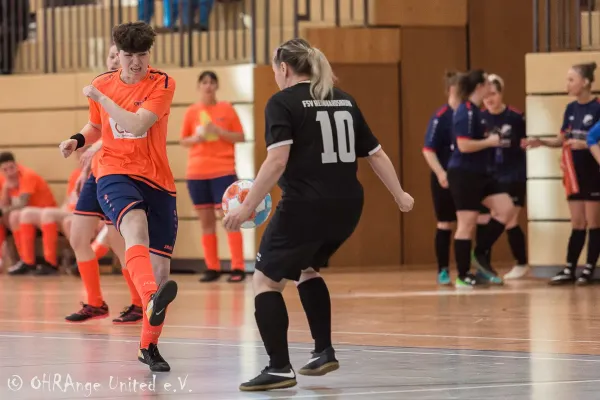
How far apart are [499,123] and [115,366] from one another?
272 inches

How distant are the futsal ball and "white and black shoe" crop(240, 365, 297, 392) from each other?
0.68 meters

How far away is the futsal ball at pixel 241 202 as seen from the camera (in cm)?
595

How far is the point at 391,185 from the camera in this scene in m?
5.94

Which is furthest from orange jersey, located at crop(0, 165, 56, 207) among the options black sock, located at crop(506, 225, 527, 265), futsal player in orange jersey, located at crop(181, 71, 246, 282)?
black sock, located at crop(506, 225, 527, 265)

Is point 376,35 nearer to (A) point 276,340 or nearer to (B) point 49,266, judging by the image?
(B) point 49,266

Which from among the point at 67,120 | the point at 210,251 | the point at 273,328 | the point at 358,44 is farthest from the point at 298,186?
the point at 67,120

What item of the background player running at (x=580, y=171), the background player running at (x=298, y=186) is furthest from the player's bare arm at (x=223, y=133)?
the background player running at (x=298, y=186)

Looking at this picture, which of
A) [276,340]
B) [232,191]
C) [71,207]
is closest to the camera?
[276,340]

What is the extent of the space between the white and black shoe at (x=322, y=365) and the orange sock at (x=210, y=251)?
7310mm

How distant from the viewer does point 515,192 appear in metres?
13.0

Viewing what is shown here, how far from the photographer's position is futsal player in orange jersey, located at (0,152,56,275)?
14.9 metres

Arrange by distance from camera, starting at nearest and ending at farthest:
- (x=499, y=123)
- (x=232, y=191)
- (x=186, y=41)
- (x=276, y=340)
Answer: (x=276, y=340), (x=232, y=191), (x=499, y=123), (x=186, y=41)

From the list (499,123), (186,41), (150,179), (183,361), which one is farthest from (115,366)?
(186,41)

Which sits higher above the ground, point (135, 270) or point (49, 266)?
point (135, 270)
